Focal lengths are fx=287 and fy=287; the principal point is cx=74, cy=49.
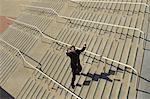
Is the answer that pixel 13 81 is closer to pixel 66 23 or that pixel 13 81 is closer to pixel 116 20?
pixel 66 23

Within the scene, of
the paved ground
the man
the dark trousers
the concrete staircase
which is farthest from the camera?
the paved ground

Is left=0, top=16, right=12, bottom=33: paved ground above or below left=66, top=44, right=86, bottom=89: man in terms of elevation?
below

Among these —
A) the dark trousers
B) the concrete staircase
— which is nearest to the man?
the dark trousers

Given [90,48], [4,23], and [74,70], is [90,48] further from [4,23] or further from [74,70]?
[4,23]

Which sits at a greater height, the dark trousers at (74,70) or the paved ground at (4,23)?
the dark trousers at (74,70)

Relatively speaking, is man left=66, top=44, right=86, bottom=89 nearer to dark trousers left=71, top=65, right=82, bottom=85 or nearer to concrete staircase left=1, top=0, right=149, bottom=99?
dark trousers left=71, top=65, right=82, bottom=85

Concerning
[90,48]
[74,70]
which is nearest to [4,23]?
[90,48]

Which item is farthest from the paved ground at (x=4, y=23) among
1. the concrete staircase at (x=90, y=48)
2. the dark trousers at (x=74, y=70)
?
the dark trousers at (x=74, y=70)

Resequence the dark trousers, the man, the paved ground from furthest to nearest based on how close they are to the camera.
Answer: the paved ground → the dark trousers → the man

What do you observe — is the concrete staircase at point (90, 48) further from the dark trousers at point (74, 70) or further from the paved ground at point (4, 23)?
the paved ground at point (4, 23)

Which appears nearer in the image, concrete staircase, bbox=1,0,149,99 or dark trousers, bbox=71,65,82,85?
dark trousers, bbox=71,65,82,85

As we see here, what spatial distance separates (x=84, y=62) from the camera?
1383 cm

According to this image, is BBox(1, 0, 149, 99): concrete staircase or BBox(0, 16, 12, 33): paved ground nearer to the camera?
BBox(1, 0, 149, 99): concrete staircase

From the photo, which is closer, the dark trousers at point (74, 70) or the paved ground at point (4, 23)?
the dark trousers at point (74, 70)
